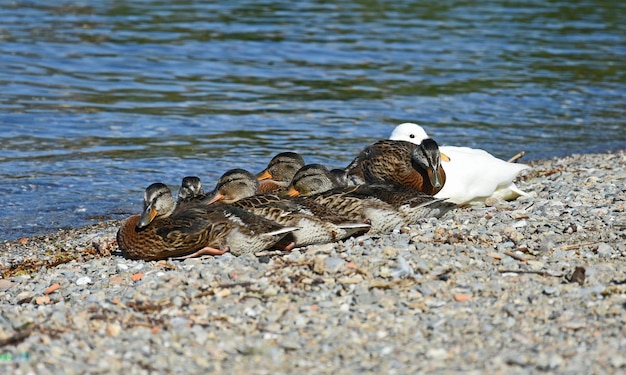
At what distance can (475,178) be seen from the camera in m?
9.64

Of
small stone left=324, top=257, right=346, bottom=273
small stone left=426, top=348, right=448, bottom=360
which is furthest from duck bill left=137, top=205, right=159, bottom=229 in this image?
small stone left=426, top=348, right=448, bottom=360

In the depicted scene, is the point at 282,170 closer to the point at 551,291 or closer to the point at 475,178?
the point at 475,178

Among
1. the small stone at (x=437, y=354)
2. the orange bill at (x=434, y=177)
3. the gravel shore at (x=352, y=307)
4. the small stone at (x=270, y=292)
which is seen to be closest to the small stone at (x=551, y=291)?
the gravel shore at (x=352, y=307)

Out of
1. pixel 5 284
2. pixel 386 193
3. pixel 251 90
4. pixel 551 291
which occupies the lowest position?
pixel 251 90

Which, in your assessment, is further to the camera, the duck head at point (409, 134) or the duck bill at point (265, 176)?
the duck head at point (409, 134)

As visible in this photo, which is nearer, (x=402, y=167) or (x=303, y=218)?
(x=303, y=218)

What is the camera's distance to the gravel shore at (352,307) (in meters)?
5.21

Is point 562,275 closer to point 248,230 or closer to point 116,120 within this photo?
point 248,230

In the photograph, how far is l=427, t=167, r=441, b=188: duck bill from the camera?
30.7ft

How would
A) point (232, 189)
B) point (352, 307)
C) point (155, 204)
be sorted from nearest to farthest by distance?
1. point (352, 307)
2. point (155, 204)
3. point (232, 189)

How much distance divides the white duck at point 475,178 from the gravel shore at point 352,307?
55.9 inches

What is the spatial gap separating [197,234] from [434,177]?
2.72 meters

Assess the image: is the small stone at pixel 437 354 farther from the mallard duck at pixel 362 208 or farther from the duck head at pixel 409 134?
the duck head at pixel 409 134

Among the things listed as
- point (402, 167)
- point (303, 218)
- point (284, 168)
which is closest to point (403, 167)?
point (402, 167)
